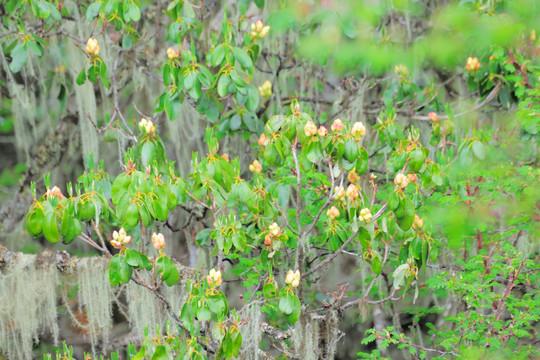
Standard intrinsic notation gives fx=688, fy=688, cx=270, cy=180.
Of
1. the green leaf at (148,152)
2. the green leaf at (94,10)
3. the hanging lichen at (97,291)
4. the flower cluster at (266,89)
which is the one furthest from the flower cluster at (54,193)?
the flower cluster at (266,89)

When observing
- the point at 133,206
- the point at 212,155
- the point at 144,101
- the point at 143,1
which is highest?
the point at 143,1

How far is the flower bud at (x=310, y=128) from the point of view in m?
2.39

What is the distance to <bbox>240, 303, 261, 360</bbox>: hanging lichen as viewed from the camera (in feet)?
8.38

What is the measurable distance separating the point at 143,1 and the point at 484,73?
80.7 inches

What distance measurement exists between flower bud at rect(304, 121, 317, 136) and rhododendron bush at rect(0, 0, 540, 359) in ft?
0.12

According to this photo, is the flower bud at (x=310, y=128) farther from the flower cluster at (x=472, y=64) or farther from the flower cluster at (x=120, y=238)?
the flower cluster at (x=472, y=64)

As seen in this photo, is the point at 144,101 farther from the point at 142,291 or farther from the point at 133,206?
the point at 133,206

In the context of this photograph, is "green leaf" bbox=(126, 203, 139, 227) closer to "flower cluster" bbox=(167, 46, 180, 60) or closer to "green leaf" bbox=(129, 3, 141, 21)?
"flower cluster" bbox=(167, 46, 180, 60)

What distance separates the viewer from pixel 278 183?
297 cm

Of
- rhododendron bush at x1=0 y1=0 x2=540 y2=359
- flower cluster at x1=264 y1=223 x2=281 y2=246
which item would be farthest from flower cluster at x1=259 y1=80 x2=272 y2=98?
flower cluster at x1=264 y1=223 x2=281 y2=246

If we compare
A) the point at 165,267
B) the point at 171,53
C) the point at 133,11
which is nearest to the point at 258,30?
the point at 171,53

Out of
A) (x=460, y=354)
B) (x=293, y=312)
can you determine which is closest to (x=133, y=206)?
(x=293, y=312)

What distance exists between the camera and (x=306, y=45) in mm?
3541

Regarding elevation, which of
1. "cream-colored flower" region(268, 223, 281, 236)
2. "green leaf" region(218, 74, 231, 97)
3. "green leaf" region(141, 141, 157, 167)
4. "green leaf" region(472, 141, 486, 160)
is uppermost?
"green leaf" region(218, 74, 231, 97)
